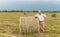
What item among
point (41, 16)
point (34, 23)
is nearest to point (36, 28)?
point (34, 23)

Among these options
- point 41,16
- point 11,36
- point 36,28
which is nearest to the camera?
point 11,36

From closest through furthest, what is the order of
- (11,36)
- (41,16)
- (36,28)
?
(11,36), (36,28), (41,16)

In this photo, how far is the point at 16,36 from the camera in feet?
44.1

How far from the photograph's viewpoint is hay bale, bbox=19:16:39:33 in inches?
549

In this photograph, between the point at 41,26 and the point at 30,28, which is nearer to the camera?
the point at 30,28

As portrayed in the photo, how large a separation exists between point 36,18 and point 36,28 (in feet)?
3.21

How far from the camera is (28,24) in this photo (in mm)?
13914

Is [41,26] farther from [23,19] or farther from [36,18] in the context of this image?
[23,19]

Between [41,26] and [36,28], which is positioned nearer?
[36,28]

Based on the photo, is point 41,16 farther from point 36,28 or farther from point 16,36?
point 16,36

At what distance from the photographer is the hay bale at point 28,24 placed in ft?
45.7

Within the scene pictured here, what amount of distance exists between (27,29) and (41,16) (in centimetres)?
195

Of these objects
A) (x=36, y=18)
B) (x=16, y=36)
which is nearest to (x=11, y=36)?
(x=16, y=36)

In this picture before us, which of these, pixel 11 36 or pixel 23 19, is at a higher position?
pixel 23 19
